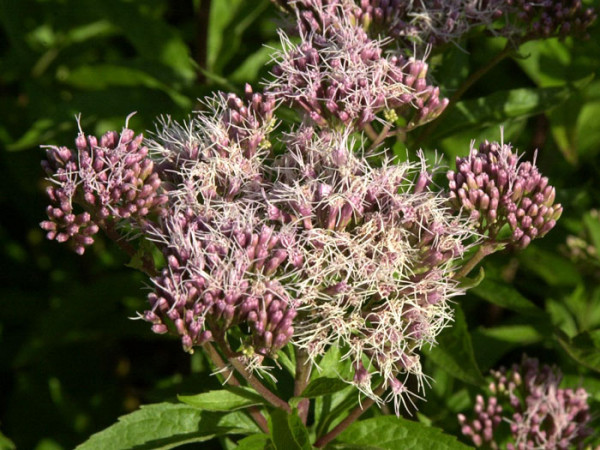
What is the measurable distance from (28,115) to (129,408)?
177 cm

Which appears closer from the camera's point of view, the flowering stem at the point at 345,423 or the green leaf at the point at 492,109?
the flowering stem at the point at 345,423

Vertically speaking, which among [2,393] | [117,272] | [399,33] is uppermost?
Answer: [399,33]

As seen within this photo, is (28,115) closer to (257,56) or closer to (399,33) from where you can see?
(257,56)

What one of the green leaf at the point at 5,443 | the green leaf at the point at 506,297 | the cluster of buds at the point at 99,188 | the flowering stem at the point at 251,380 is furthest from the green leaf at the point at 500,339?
the green leaf at the point at 5,443

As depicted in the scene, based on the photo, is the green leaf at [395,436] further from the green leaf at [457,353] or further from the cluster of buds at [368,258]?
the green leaf at [457,353]

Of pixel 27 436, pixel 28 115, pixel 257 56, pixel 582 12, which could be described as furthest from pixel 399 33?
pixel 27 436

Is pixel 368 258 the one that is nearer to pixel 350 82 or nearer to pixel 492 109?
pixel 350 82

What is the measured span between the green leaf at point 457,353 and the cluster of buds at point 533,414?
17.5 inches

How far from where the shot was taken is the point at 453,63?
3551 mm

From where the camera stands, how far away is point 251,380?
98.0 inches

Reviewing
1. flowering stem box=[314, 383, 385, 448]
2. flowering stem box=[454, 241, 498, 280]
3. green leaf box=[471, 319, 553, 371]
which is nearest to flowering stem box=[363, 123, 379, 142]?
flowering stem box=[454, 241, 498, 280]

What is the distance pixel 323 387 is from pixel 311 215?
0.53 meters

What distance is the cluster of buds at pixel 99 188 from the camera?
8.46ft

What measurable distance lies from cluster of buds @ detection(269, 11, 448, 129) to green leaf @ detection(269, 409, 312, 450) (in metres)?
1.01
